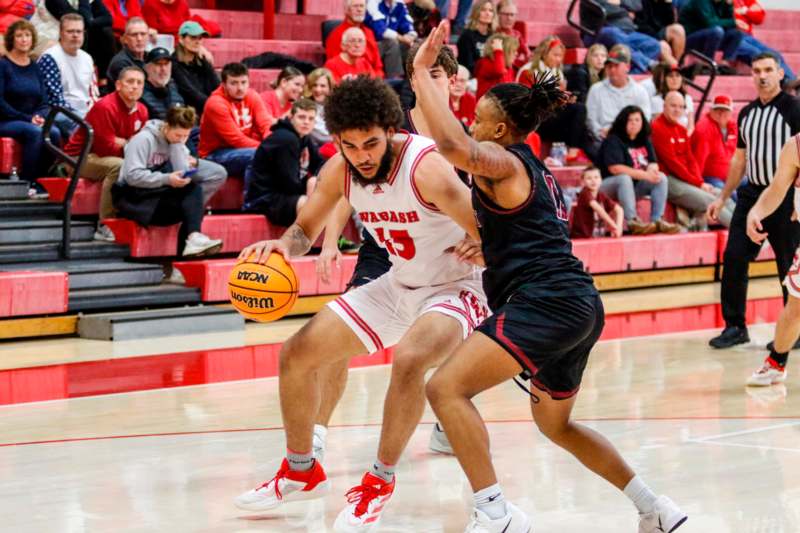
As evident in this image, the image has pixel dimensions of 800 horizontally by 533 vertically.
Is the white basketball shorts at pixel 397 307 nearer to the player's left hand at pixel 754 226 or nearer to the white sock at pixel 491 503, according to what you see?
the white sock at pixel 491 503

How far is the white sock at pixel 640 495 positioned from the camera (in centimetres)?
439

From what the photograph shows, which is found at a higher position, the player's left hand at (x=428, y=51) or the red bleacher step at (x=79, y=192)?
the player's left hand at (x=428, y=51)

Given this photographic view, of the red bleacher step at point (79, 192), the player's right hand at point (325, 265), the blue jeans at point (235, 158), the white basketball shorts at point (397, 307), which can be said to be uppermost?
the white basketball shorts at point (397, 307)

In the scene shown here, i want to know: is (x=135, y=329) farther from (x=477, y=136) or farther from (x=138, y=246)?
(x=477, y=136)

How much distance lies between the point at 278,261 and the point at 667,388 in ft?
10.8

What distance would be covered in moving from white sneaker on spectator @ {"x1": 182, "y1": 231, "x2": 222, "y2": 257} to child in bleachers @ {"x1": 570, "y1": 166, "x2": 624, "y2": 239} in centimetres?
382

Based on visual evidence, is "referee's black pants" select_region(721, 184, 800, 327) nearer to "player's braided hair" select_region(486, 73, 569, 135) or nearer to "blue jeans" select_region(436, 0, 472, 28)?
"player's braided hair" select_region(486, 73, 569, 135)

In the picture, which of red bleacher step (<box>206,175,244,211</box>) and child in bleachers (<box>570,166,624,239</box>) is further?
child in bleachers (<box>570,166,624,239</box>)

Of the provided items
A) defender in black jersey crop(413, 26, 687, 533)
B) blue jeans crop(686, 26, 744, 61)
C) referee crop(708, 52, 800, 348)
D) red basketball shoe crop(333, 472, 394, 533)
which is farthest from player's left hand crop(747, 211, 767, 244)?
blue jeans crop(686, 26, 744, 61)

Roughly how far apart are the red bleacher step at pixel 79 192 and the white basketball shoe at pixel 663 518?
701cm

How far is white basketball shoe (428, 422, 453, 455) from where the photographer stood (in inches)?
232

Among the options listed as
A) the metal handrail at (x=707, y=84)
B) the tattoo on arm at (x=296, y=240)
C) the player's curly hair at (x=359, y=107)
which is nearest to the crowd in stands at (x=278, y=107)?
the metal handrail at (x=707, y=84)

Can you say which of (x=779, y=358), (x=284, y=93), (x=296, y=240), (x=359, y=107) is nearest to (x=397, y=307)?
(x=296, y=240)

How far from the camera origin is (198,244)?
10.1 metres
